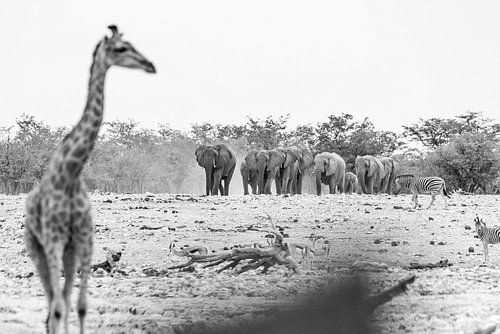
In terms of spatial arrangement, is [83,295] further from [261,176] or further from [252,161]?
[252,161]

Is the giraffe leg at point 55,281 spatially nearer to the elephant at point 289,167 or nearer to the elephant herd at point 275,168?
the elephant herd at point 275,168

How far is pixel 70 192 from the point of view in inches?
132

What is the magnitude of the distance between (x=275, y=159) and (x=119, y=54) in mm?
29069

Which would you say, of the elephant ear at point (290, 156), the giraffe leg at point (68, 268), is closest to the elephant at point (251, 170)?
the elephant ear at point (290, 156)

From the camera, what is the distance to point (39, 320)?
632cm

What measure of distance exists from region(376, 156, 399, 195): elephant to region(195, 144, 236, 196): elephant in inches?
478

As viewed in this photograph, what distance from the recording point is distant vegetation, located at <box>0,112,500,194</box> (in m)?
40.5

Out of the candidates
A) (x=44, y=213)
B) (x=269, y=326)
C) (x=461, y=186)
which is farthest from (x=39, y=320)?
(x=461, y=186)

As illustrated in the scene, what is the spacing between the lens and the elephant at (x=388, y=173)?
40.2 m

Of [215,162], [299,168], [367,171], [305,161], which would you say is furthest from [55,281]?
[367,171]

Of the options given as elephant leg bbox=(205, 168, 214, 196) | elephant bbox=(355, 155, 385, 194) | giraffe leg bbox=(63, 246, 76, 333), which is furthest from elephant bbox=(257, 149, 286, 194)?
giraffe leg bbox=(63, 246, 76, 333)

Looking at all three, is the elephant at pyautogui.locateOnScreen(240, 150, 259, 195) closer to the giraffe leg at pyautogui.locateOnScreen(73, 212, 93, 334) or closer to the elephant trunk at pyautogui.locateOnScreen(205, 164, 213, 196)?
the elephant trunk at pyautogui.locateOnScreen(205, 164, 213, 196)

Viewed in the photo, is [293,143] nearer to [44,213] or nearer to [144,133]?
[144,133]

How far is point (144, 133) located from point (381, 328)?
60.7m
